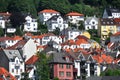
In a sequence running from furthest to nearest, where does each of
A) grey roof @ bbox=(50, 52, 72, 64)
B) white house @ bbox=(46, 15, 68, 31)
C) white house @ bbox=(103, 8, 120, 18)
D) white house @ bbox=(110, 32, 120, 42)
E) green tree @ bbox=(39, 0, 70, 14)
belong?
white house @ bbox=(103, 8, 120, 18), green tree @ bbox=(39, 0, 70, 14), white house @ bbox=(46, 15, 68, 31), white house @ bbox=(110, 32, 120, 42), grey roof @ bbox=(50, 52, 72, 64)

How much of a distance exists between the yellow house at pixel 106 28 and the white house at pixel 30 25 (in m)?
10.7

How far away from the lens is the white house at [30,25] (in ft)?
424

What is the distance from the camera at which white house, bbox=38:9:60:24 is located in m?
136

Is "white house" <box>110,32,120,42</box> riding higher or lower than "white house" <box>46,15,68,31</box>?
lower

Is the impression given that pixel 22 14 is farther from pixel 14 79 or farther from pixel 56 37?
pixel 14 79

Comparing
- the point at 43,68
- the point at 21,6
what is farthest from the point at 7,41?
the point at 43,68

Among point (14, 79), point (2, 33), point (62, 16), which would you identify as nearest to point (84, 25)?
point (62, 16)

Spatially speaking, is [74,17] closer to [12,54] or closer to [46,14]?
[46,14]

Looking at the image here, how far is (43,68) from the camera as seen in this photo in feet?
290

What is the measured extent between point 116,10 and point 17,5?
59.5ft

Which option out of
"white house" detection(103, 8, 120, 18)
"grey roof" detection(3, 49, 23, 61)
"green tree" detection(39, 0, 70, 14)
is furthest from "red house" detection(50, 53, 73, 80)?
"white house" detection(103, 8, 120, 18)

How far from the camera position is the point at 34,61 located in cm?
9588

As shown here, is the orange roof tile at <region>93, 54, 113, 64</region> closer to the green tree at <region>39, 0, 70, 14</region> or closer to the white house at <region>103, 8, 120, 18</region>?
the white house at <region>103, 8, 120, 18</region>

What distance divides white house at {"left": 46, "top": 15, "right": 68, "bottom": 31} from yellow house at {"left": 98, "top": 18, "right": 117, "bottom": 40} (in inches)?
234
